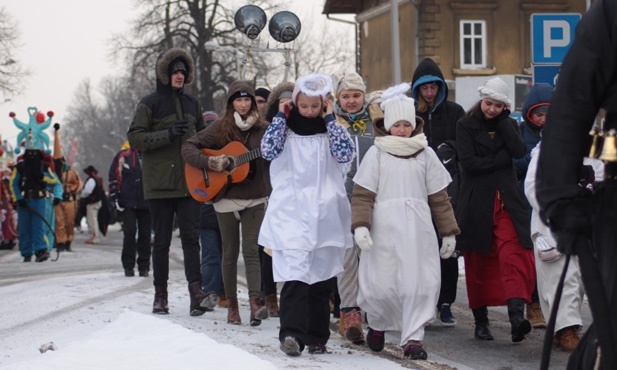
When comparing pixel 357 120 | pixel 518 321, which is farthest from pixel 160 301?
pixel 518 321

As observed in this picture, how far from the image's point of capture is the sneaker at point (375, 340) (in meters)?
8.07

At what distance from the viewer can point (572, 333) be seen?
8430mm

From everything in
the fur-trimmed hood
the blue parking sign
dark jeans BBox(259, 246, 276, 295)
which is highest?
the blue parking sign

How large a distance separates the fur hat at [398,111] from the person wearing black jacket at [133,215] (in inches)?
262

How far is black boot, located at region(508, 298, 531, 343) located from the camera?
8.77m

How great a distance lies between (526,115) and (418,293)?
2.36 m

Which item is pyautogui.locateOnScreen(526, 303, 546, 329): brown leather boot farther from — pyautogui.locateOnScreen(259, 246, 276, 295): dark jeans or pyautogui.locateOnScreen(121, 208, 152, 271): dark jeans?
pyautogui.locateOnScreen(121, 208, 152, 271): dark jeans

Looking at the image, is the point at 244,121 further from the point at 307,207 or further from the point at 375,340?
the point at 375,340

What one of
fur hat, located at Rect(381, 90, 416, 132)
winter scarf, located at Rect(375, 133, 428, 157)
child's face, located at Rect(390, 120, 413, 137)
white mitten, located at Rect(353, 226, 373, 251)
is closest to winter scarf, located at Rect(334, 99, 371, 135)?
fur hat, located at Rect(381, 90, 416, 132)

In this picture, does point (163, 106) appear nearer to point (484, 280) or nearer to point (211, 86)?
point (484, 280)

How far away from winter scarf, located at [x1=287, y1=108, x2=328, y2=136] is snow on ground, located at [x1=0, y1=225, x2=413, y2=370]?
1.47 metres

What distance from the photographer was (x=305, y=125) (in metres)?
8.16

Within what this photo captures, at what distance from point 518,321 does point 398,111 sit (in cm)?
188

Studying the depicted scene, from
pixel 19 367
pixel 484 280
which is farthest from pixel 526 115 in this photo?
pixel 19 367
